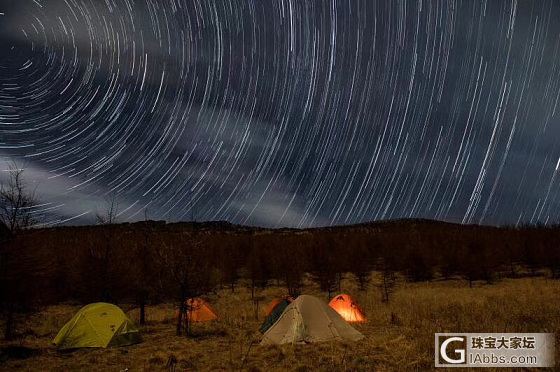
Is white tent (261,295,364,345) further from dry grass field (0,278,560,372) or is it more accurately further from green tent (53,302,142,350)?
green tent (53,302,142,350)

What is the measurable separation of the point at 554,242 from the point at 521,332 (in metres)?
46.2

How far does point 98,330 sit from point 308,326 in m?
7.33

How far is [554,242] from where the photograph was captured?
48688 mm

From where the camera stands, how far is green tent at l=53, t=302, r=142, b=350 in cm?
1361

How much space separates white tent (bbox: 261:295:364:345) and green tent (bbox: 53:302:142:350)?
16.6 ft

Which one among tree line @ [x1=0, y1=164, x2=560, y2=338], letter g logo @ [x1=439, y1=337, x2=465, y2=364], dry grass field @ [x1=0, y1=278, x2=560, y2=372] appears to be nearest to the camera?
letter g logo @ [x1=439, y1=337, x2=465, y2=364]

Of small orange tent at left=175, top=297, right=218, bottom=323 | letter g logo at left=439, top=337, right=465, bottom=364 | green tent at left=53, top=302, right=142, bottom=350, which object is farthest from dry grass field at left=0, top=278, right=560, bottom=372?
small orange tent at left=175, top=297, right=218, bottom=323

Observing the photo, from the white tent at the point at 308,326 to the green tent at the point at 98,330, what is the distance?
5.07 meters

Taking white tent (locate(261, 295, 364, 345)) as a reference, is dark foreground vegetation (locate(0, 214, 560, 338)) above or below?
above

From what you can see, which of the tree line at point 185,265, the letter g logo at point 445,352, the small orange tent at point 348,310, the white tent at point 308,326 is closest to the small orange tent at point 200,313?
the tree line at point 185,265

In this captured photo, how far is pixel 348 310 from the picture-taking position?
18109mm

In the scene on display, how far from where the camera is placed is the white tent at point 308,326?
43.3 ft

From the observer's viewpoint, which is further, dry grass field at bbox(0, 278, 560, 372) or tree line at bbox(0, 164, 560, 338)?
tree line at bbox(0, 164, 560, 338)

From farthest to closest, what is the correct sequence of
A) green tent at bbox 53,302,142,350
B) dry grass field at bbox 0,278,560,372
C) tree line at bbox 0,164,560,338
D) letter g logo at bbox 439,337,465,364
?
tree line at bbox 0,164,560,338 < green tent at bbox 53,302,142,350 < dry grass field at bbox 0,278,560,372 < letter g logo at bbox 439,337,465,364
